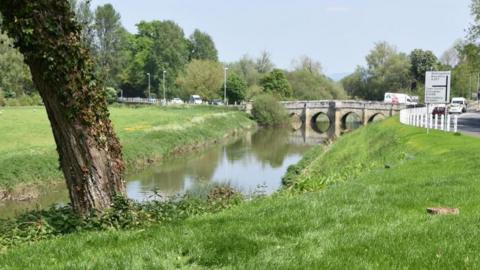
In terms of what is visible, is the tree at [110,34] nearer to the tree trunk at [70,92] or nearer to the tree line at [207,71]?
the tree line at [207,71]

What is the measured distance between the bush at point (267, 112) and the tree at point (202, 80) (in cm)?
1873

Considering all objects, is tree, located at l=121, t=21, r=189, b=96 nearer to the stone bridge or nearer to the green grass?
the stone bridge

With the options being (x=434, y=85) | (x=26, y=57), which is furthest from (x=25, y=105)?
(x=26, y=57)

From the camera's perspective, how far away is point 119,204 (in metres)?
9.02

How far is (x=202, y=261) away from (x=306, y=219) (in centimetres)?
238

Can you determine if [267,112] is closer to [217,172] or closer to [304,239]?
[217,172]

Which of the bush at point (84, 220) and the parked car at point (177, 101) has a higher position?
the bush at point (84, 220)

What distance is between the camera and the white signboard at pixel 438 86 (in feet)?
80.8

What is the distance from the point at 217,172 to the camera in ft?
113

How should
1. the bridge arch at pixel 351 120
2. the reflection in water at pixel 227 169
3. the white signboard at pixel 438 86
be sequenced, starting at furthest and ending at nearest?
1. the bridge arch at pixel 351 120
2. the reflection in water at pixel 227 169
3. the white signboard at pixel 438 86

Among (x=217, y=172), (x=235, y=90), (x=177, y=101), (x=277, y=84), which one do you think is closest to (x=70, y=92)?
(x=217, y=172)

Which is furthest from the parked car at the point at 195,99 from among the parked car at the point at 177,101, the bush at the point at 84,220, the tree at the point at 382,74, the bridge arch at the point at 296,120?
the bush at the point at 84,220

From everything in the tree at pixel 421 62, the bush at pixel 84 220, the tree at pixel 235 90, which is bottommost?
the bush at pixel 84 220

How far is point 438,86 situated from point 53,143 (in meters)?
22.8
